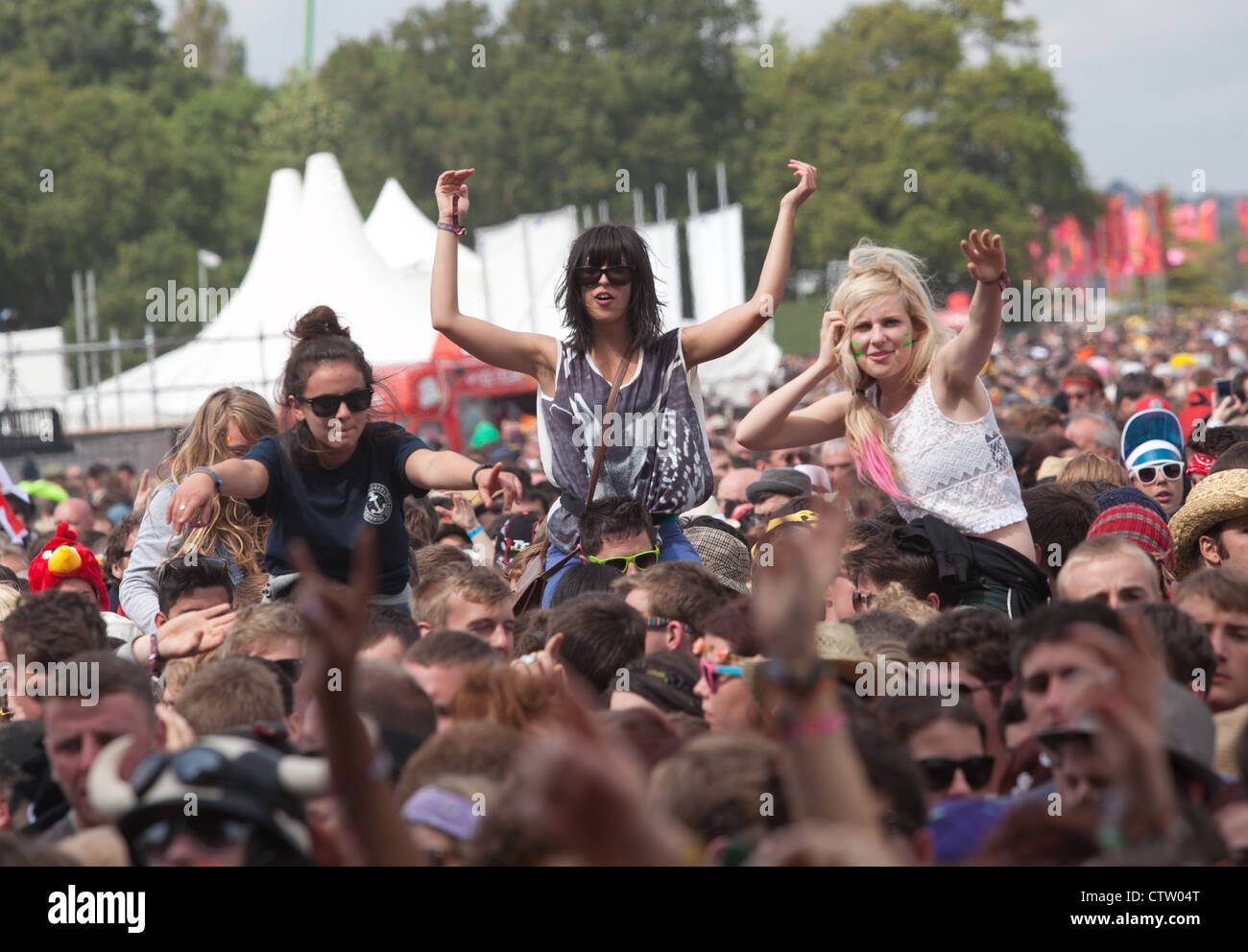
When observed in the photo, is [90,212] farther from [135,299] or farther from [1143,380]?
[1143,380]

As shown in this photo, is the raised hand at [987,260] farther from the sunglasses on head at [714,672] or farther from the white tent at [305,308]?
the white tent at [305,308]

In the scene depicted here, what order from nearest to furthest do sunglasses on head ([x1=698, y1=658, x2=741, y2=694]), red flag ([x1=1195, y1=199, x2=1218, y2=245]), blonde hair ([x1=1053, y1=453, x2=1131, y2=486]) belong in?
sunglasses on head ([x1=698, y1=658, x2=741, y2=694]), blonde hair ([x1=1053, y1=453, x2=1131, y2=486]), red flag ([x1=1195, y1=199, x2=1218, y2=245])

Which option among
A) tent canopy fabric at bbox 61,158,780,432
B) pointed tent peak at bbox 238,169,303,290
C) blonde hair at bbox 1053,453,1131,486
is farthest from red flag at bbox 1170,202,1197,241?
blonde hair at bbox 1053,453,1131,486

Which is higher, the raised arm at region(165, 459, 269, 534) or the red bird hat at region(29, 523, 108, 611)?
the raised arm at region(165, 459, 269, 534)

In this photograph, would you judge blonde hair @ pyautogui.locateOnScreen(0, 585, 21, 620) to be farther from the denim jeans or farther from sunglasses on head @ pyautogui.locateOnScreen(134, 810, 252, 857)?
sunglasses on head @ pyautogui.locateOnScreen(134, 810, 252, 857)

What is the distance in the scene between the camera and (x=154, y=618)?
5.08 metres

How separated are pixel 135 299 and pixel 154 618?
159 ft

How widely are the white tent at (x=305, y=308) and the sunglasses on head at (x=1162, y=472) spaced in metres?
17.7

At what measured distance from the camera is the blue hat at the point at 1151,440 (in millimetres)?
7117

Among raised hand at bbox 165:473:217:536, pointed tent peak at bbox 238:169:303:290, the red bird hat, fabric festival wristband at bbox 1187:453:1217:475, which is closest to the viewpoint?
raised hand at bbox 165:473:217:536

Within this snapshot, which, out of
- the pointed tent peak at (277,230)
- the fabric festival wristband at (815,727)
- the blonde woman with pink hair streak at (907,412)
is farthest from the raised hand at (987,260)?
the pointed tent peak at (277,230)

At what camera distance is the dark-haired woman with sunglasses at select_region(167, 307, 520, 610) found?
15.4ft

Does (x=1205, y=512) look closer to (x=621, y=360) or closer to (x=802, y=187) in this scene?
(x=802, y=187)

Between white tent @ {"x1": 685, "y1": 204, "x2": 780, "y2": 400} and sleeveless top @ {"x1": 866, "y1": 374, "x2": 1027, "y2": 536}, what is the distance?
24988 mm
